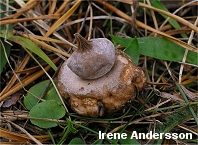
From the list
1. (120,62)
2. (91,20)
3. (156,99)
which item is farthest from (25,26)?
(156,99)

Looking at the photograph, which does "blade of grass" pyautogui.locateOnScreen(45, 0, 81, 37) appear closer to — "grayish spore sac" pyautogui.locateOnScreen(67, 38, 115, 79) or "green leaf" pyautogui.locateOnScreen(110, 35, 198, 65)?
"green leaf" pyautogui.locateOnScreen(110, 35, 198, 65)

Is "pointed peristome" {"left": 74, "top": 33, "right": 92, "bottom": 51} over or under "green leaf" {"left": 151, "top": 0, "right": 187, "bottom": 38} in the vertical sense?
under

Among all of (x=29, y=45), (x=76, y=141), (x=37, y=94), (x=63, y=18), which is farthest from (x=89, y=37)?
(x=76, y=141)

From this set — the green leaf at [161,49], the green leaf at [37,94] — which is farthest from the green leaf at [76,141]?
the green leaf at [161,49]

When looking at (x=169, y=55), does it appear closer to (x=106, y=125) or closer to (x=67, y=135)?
(x=106, y=125)

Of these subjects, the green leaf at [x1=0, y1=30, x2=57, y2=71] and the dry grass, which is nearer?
the dry grass

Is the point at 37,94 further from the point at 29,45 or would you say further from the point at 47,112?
the point at 29,45

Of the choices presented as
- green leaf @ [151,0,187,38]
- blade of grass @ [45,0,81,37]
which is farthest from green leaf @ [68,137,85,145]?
green leaf @ [151,0,187,38]
